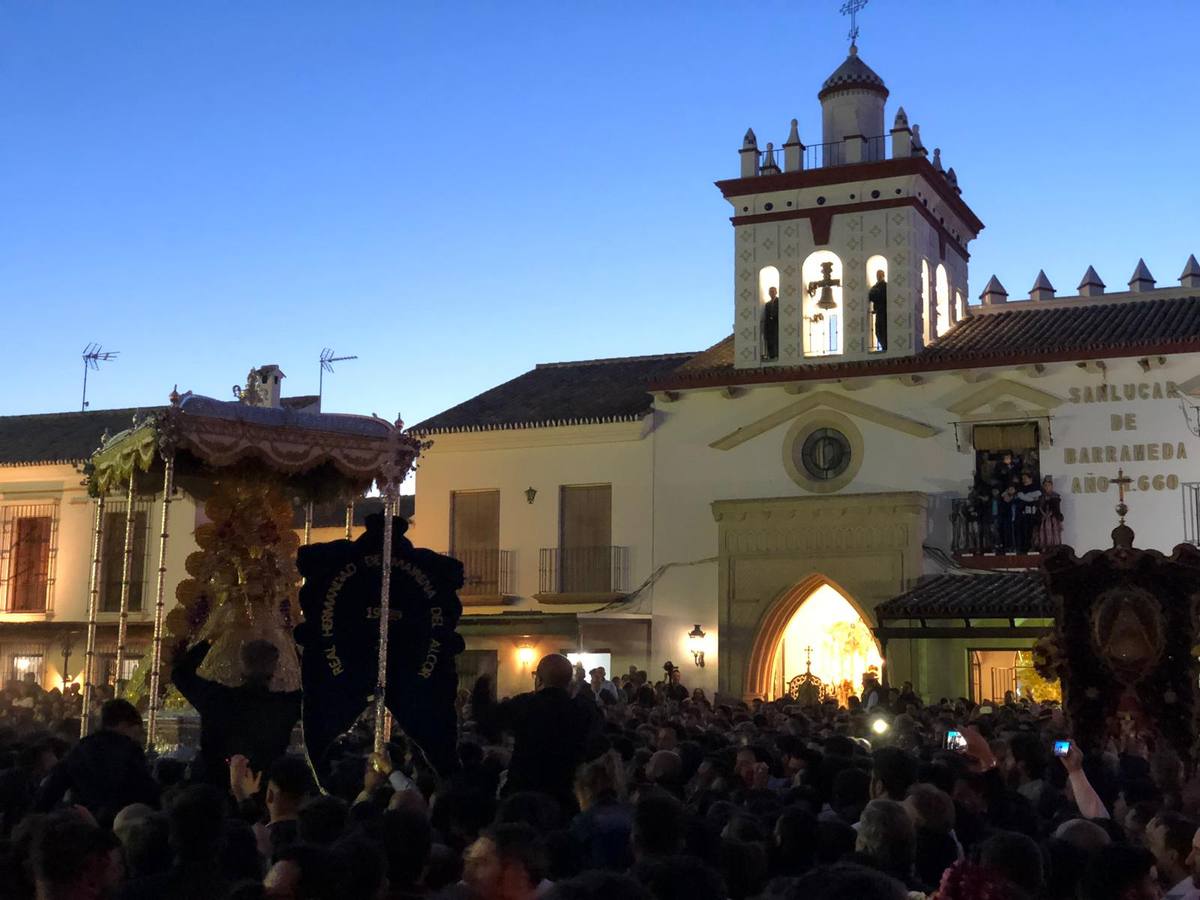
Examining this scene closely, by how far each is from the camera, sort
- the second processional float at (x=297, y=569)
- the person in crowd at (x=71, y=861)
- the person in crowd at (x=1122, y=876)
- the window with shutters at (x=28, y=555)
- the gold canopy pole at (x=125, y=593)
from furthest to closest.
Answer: the window with shutters at (x=28, y=555) → the gold canopy pole at (x=125, y=593) → the second processional float at (x=297, y=569) → the person in crowd at (x=1122, y=876) → the person in crowd at (x=71, y=861)

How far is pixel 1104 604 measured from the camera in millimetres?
13383

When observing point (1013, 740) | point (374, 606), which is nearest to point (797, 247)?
point (374, 606)

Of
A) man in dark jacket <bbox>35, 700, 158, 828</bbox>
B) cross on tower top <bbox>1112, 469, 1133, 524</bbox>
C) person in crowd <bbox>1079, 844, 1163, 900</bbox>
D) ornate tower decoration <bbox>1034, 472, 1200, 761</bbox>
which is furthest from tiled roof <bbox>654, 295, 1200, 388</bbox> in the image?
person in crowd <bbox>1079, 844, 1163, 900</bbox>

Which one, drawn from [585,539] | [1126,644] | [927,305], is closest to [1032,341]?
[927,305]

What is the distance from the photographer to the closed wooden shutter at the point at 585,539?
26656mm

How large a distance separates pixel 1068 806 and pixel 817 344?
18993 millimetres

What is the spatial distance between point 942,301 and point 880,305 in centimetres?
181

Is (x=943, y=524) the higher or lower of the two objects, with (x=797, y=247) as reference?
lower

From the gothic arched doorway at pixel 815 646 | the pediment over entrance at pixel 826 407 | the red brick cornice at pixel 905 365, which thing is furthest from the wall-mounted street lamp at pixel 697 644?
the red brick cornice at pixel 905 365

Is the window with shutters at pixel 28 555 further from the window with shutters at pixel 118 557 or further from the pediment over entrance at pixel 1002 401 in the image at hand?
the pediment over entrance at pixel 1002 401

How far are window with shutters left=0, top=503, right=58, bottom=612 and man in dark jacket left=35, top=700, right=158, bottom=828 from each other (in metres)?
24.5

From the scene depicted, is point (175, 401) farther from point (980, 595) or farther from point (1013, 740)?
point (980, 595)

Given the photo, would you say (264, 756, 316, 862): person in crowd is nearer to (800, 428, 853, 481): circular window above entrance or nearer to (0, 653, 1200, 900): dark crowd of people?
(0, 653, 1200, 900): dark crowd of people

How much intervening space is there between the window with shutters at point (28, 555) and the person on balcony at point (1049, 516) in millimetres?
18560
